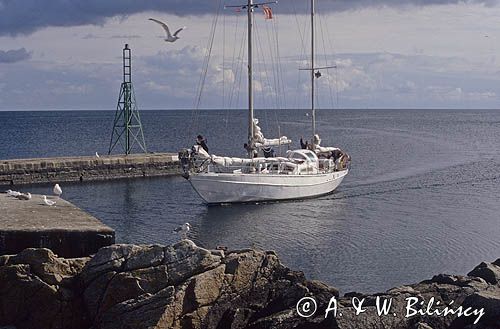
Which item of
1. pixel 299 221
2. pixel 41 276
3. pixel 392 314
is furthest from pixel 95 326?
pixel 299 221

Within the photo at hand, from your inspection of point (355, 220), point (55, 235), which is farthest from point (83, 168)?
point (55, 235)

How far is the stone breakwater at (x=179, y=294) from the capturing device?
15.6 metres

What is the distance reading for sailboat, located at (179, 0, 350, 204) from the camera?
37.7m

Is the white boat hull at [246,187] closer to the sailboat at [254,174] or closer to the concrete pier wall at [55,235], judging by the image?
the sailboat at [254,174]

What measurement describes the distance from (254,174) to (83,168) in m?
14.4

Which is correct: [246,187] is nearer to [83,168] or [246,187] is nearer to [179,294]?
[83,168]

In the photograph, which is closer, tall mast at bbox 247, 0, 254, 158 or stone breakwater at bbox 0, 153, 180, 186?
tall mast at bbox 247, 0, 254, 158

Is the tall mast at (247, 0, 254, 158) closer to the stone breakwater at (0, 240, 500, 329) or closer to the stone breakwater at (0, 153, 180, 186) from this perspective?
the stone breakwater at (0, 153, 180, 186)

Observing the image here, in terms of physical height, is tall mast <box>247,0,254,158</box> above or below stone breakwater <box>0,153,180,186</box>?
above

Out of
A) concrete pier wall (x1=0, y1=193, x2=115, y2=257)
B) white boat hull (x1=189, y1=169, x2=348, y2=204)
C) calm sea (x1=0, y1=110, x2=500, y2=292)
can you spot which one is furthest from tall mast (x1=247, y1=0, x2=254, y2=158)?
concrete pier wall (x1=0, y1=193, x2=115, y2=257)

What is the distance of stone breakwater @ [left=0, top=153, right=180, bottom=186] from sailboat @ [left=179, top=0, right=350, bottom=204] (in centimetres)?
1027

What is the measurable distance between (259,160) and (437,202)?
9.34 m

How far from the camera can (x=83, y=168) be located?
158 feet

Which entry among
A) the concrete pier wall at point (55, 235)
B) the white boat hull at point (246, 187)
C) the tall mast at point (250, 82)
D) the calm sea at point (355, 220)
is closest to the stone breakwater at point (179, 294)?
the concrete pier wall at point (55, 235)
